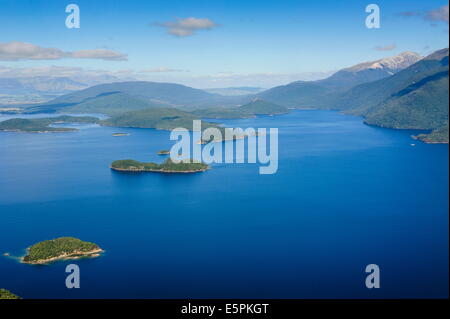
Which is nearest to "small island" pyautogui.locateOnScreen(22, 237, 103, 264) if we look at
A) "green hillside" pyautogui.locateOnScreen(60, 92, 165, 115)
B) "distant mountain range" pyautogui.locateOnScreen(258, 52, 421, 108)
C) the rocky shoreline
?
the rocky shoreline

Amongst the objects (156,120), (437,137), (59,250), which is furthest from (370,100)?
(59,250)

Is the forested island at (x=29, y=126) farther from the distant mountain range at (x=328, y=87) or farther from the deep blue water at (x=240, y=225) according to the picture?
the distant mountain range at (x=328, y=87)

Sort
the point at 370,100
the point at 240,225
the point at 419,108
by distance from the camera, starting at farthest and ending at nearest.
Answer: the point at 370,100 → the point at 419,108 → the point at 240,225

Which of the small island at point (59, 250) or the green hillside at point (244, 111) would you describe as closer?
the small island at point (59, 250)

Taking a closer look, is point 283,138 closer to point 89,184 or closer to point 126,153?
point 126,153

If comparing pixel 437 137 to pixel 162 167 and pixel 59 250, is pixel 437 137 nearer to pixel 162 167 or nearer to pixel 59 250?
pixel 162 167

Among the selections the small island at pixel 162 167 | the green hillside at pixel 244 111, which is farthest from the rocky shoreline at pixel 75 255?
the green hillside at pixel 244 111

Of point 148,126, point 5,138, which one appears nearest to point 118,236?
point 5,138
